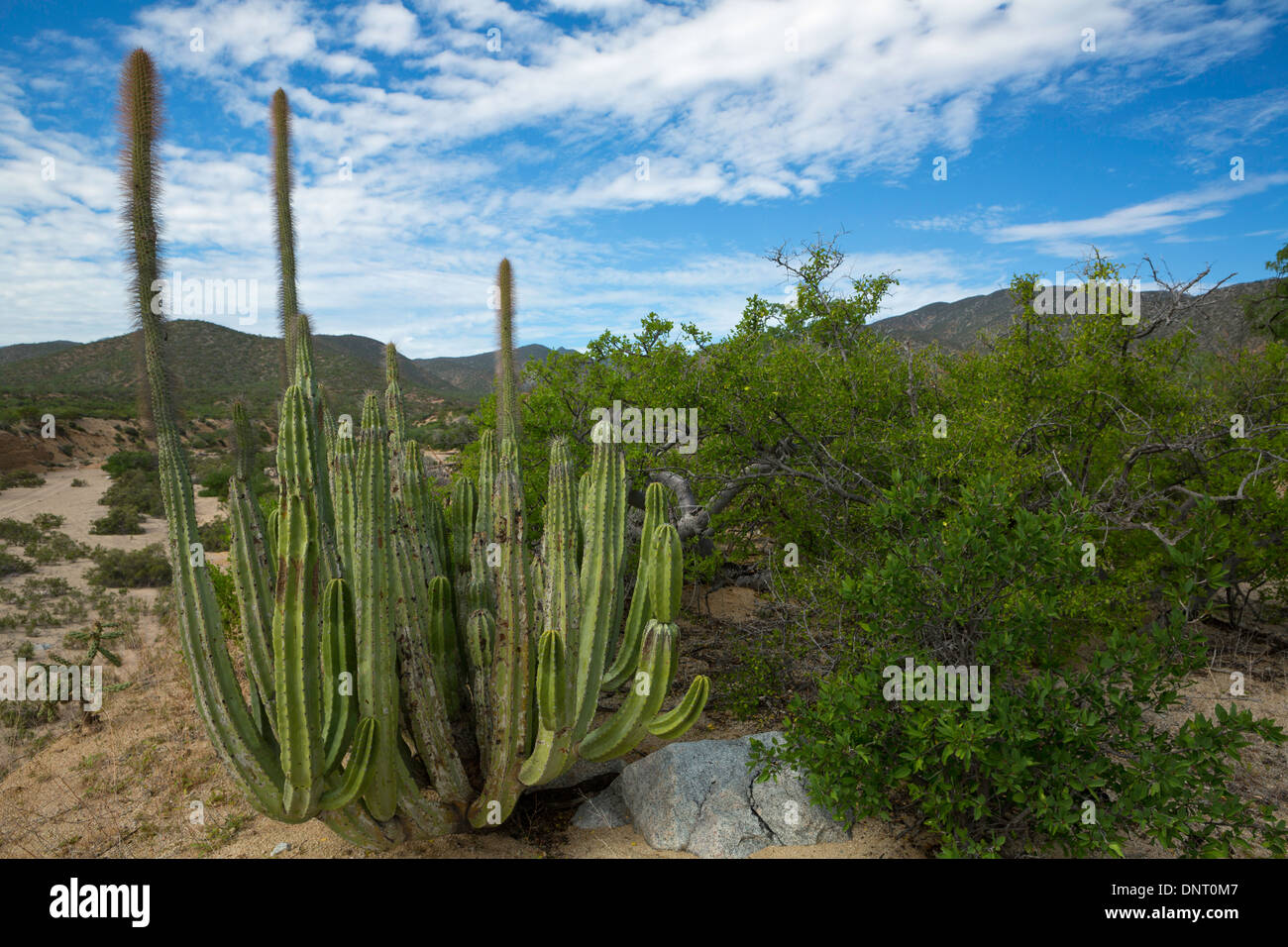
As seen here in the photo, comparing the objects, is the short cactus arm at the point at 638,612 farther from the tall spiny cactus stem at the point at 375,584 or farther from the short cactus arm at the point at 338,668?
the short cactus arm at the point at 338,668

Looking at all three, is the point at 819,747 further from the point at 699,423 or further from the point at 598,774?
the point at 699,423

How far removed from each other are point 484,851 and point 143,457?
24534 mm

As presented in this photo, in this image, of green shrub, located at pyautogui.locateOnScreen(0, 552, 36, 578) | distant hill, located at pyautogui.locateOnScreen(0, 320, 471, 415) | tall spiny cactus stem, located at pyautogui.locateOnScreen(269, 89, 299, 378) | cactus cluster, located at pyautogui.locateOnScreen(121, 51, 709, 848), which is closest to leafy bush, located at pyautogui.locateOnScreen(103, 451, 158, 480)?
distant hill, located at pyautogui.locateOnScreen(0, 320, 471, 415)

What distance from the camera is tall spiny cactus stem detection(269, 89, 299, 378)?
14.1ft

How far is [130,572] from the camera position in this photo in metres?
12.7

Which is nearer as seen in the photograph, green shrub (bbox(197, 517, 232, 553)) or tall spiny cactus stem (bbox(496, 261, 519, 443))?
tall spiny cactus stem (bbox(496, 261, 519, 443))

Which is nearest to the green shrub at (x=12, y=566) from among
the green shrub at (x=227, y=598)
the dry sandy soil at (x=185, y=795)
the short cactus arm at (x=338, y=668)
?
the dry sandy soil at (x=185, y=795)

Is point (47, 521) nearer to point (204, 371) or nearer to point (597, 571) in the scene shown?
point (597, 571)

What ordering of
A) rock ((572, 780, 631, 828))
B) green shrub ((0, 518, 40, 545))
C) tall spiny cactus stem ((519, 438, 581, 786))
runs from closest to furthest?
tall spiny cactus stem ((519, 438, 581, 786))
rock ((572, 780, 631, 828))
green shrub ((0, 518, 40, 545))

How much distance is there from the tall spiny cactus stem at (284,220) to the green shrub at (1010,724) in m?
3.85

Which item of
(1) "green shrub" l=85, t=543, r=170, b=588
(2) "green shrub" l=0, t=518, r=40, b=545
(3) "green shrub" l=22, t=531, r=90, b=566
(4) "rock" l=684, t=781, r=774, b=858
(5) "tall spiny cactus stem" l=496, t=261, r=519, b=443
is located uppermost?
(5) "tall spiny cactus stem" l=496, t=261, r=519, b=443

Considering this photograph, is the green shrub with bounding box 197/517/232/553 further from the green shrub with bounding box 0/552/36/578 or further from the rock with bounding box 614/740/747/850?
the rock with bounding box 614/740/747/850

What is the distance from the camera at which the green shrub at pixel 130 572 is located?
12438mm

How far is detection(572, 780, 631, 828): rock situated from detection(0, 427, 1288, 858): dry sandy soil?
0.10 metres
